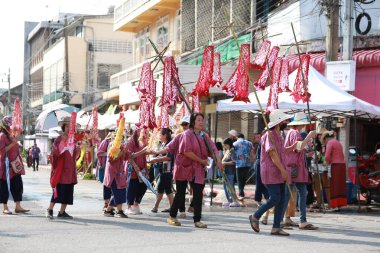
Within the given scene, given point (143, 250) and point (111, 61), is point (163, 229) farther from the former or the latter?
point (111, 61)

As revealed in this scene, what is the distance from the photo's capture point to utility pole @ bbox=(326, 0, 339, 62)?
1748 cm

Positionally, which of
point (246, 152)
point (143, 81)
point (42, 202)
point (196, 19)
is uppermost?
point (196, 19)

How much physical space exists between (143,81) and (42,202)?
3.56 m

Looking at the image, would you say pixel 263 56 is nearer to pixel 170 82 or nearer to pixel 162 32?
pixel 170 82

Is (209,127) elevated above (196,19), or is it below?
below

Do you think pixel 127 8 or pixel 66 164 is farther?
pixel 127 8

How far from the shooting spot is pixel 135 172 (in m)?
13.6

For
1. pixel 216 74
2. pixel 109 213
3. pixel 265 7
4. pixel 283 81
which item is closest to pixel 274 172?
pixel 109 213

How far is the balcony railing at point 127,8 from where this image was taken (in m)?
36.7

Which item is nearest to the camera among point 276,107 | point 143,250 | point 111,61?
point 143,250

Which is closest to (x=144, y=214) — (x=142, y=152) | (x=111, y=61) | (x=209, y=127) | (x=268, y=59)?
(x=142, y=152)

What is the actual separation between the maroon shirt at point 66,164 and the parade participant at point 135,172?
1230mm

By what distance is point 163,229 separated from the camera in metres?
11.1

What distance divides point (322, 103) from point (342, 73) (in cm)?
266
